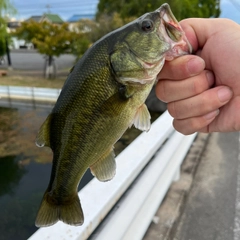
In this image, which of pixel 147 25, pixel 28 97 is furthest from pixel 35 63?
pixel 147 25

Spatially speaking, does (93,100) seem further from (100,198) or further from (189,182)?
(189,182)

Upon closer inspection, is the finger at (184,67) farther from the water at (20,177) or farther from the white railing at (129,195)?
the water at (20,177)

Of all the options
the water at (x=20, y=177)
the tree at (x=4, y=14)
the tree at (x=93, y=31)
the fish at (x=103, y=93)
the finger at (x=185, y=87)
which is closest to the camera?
the fish at (x=103, y=93)

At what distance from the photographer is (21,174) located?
13.4ft

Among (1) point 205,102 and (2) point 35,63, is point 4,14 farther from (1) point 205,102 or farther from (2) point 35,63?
(1) point 205,102

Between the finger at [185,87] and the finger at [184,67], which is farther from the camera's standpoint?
the finger at [185,87]

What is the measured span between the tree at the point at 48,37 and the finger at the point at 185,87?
12413 millimetres

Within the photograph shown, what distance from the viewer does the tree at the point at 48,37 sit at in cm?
1358

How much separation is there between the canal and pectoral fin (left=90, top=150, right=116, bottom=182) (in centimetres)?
179

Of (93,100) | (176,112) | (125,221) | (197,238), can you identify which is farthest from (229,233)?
(93,100)

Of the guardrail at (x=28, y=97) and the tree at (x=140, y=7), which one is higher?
the tree at (x=140, y=7)

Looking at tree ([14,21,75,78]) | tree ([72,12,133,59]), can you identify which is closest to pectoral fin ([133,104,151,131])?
tree ([72,12,133,59])

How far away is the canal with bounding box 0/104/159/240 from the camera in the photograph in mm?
2998

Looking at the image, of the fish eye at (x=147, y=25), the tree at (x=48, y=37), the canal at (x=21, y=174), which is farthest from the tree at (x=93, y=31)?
the fish eye at (x=147, y=25)
